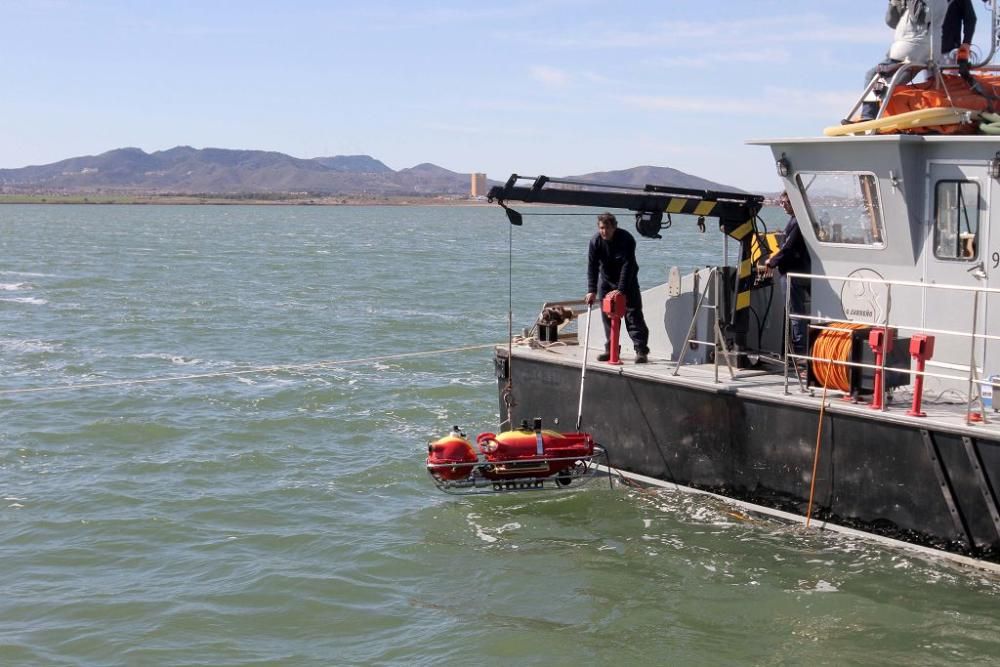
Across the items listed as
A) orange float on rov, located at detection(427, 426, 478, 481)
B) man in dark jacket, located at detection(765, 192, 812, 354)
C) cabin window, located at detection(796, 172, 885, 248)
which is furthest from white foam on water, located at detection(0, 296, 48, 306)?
cabin window, located at detection(796, 172, 885, 248)

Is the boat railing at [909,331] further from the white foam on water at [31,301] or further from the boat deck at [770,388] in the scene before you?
the white foam on water at [31,301]

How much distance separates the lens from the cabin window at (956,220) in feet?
31.1

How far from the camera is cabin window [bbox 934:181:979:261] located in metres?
9.49

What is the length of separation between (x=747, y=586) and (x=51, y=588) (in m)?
5.66

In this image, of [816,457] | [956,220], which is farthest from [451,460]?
[956,220]

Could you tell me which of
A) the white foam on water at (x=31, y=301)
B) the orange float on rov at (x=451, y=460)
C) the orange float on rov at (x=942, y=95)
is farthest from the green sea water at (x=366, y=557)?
the white foam on water at (x=31, y=301)

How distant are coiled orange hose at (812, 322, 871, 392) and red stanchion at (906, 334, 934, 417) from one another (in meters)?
0.49

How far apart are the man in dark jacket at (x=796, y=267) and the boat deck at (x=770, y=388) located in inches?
14.7

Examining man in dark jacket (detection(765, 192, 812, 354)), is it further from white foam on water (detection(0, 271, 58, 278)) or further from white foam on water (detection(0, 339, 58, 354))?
white foam on water (detection(0, 271, 58, 278))

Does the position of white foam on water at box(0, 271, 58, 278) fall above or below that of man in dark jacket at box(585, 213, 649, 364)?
below

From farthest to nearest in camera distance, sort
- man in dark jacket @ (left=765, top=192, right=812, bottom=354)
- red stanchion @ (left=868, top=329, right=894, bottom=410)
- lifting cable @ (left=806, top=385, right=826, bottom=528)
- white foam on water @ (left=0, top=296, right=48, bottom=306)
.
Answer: white foam on water @ (left=0, top=296, right=48, bottom=306)
man in dark jacket @ (left=765, top=192, right=812, bottom=354)
lifting cable @ (left=806, top=385, right=826, bottom=528)
red stanchion @ (left=868, top=329, right=894, bottom=410)

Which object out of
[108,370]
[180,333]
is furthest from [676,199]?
[180,333]

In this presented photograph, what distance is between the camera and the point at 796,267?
427 inches

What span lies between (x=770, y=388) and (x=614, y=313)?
5.36 feet
